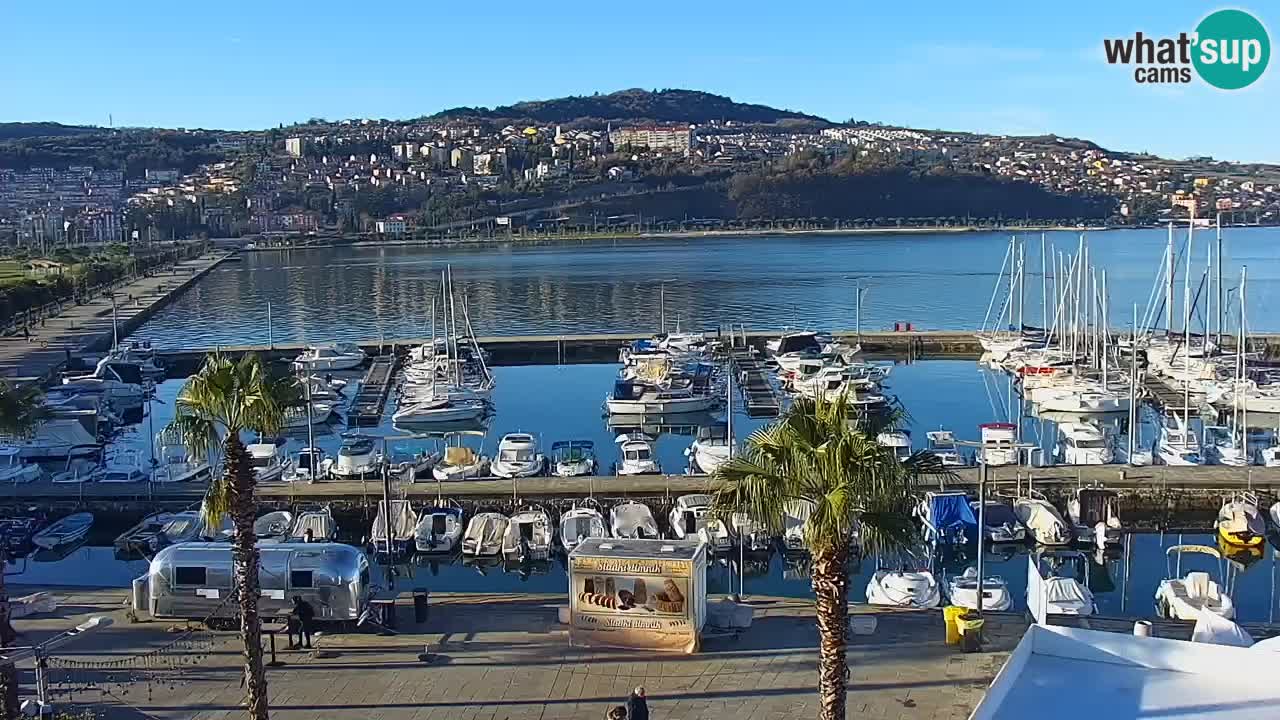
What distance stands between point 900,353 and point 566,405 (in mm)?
14322

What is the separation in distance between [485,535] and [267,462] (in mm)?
6315

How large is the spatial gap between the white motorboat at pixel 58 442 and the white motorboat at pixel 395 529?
9.35m

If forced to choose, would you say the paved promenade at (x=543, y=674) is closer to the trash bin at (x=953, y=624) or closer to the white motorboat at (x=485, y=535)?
the trash bin at (x=953, y=624)

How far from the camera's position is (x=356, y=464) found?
22062mm

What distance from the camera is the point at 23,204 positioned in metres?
161

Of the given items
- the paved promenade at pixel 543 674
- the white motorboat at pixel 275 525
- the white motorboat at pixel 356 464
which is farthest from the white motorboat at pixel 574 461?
the paved promenade at pixel 543 674

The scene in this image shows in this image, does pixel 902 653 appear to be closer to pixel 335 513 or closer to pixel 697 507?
pixel 697 507

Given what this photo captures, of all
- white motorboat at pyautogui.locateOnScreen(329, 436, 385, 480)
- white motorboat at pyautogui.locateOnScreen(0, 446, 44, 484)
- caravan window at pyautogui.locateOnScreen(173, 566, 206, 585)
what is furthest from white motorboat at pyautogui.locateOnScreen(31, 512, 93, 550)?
caravan window at pyautogui.locateOnScreen(173, 566, 206, 585)

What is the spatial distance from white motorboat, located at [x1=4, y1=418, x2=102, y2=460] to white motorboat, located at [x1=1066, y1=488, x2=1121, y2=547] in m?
19.0

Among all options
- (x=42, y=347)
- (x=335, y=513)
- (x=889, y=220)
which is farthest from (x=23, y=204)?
(x=335, y=513)

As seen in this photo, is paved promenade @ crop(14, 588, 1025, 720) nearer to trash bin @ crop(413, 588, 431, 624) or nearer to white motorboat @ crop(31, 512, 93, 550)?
trash bin @ crop(413, 588, 431, 624)

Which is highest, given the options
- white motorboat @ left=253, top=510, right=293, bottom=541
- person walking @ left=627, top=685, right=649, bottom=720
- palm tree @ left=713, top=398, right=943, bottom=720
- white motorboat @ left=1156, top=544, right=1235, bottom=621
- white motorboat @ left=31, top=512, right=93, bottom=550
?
palm tree @ left=713, top=398, right=943, bottom=720

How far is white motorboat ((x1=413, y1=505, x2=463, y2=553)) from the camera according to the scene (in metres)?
17.9

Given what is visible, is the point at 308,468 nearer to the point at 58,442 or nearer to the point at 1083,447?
the point at 58,442
